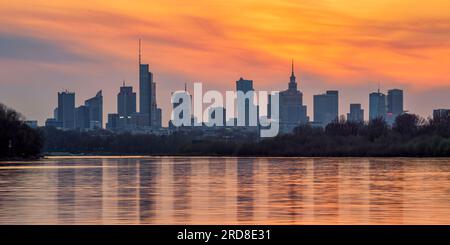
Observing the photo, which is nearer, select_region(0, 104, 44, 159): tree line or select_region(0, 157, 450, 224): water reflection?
select_region(0, 157, 450, 224): water reflection

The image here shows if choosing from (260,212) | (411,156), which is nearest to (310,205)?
(260,212)

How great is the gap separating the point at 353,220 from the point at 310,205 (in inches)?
305

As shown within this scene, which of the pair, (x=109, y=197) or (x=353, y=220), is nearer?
(x=353, y=220)

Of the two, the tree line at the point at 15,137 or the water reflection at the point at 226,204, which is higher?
the tree line at the point at 15,137

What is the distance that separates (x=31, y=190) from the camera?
188ft

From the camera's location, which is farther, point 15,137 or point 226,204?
point 15,137

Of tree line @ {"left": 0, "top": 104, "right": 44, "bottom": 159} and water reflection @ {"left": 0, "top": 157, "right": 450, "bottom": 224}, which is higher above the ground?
tree line @ {"left": 0, "top": 104, "right": 44, "bottom": 159}

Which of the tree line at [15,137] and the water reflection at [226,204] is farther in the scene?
the tree line at [15,137]

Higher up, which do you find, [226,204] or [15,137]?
[15,137]

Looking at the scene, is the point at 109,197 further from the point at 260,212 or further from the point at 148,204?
the point at 260,212
